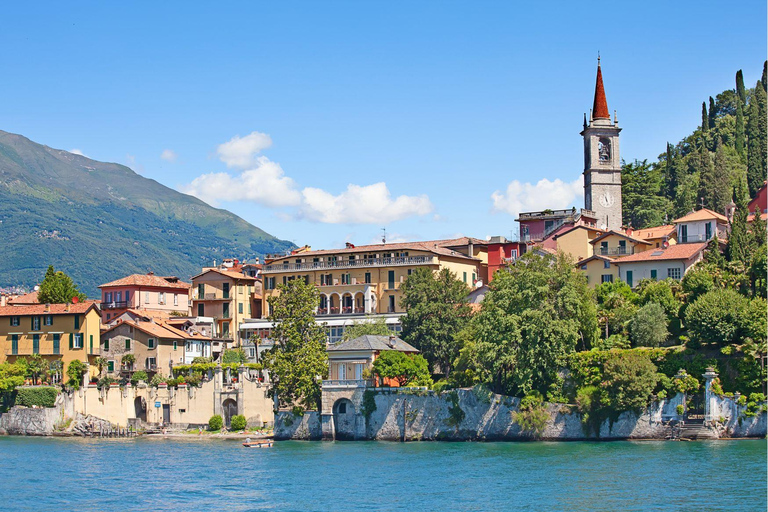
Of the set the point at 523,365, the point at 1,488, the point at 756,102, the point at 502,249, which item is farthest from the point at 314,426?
the point at 756,102

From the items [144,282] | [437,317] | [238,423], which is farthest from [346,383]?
[144,282]

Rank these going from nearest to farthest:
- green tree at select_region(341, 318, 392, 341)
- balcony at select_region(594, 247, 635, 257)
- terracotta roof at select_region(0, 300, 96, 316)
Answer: green tree at select_region(341, 318, 392, 341) < balcony at select_region(594, 247, 635, 257) < terracotta roof at select_region(0, 300, 96, 316)

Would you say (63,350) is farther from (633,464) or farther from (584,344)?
(633,464)

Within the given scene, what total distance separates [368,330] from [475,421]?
1530cm

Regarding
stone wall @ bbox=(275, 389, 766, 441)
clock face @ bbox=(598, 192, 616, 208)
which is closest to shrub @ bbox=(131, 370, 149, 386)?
stone wall @ bbox=(275, 389, 766, 441)

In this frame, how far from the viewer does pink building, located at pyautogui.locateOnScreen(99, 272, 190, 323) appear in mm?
93125

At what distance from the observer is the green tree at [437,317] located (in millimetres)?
72188

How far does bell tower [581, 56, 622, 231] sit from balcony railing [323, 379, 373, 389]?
33683 millimetres

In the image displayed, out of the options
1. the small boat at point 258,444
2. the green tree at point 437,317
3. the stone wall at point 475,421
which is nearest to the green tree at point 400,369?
the stone wall at point 475,421

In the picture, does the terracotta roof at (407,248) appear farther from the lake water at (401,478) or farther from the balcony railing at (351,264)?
the lake water at (401,478)

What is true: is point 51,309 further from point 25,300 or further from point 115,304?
point 25,300

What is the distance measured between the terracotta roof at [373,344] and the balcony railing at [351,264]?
51.1 ft

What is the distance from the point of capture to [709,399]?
57.4 m

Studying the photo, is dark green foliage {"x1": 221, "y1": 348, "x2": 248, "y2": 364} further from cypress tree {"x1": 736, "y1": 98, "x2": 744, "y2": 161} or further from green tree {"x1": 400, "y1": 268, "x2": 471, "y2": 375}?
cypress tree {"x1": 736, "y1": 98, "x2": 744, "y2": 161}
